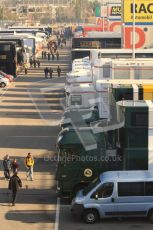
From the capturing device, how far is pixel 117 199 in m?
16.5

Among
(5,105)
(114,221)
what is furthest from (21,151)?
(5,105)

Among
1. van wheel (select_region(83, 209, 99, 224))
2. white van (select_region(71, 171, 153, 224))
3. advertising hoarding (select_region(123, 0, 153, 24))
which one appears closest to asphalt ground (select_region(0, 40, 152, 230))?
van wheel (select_region(83, 209, 99, 224))

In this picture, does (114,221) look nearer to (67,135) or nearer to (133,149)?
(133,149)

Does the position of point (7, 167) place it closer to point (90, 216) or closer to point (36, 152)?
point (36, 152)

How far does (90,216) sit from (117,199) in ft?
2.64


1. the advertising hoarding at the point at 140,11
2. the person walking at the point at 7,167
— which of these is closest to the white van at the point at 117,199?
the person walking at the point at 7,167

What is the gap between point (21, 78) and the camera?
52.1 meters

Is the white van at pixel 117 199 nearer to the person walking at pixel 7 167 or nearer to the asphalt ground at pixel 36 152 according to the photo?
the asphalt ground at pixel 36 152

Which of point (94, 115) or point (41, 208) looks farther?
point (94, 115)

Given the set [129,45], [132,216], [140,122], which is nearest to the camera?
[132,216]

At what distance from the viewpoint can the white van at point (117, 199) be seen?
1647 centimetres

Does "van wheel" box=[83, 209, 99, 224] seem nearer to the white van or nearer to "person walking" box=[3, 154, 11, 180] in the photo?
the white van

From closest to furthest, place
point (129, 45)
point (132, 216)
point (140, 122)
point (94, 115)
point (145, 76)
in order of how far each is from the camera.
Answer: point (132, 216) < point (140, 122) < point (94, 115) < point (145, 76) < point (129, 45)

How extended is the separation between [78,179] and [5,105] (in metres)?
19.7
